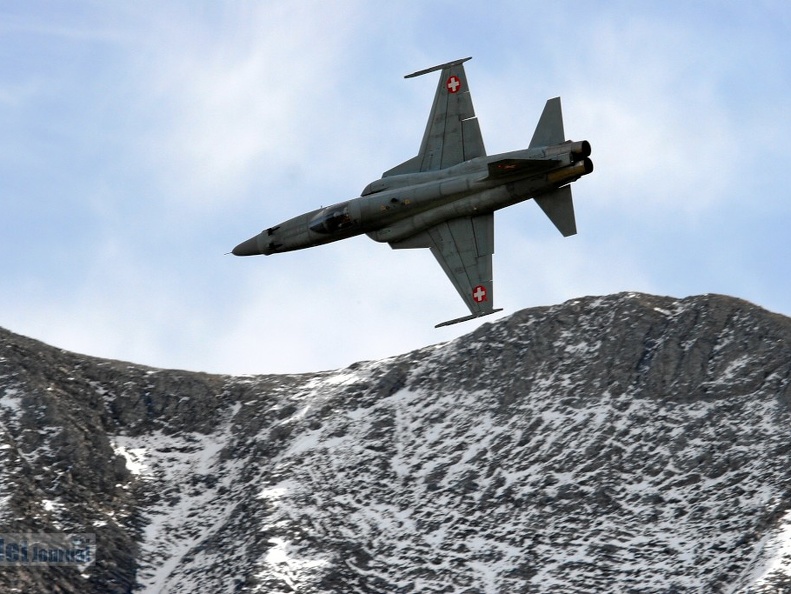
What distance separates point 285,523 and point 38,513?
26.4 metres

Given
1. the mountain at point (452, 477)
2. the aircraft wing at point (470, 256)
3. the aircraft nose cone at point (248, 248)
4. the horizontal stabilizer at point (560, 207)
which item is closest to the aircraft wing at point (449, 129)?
the aircraft wing at point (470, 256)

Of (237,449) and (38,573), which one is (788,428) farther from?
(38,573)

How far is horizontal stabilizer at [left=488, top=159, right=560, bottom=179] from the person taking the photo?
71062mm

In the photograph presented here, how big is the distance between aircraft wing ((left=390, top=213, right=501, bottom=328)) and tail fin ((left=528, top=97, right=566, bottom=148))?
4121mm

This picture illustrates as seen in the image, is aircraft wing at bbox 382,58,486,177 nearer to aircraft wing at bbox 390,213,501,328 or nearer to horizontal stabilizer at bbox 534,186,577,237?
aircraft wing at bbox 390,213,501,328

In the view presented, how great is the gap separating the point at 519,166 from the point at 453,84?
849 cm

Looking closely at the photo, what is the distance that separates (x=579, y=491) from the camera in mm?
173000

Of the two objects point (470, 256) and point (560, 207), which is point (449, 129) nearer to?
point (470, 256)

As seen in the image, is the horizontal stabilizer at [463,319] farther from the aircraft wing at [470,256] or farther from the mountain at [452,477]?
the mountain at [452,477]

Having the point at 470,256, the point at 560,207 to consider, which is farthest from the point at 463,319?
the point at 560,207

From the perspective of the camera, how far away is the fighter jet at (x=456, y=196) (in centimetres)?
7169

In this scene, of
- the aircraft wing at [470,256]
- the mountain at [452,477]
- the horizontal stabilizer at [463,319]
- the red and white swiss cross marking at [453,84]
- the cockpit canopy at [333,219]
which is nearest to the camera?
the horizontal stabilizer at [463,319]

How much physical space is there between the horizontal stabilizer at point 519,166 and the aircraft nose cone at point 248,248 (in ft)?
43.7

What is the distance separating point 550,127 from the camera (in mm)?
72500
